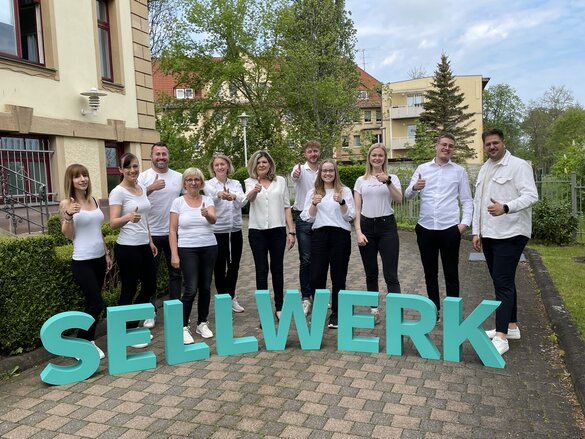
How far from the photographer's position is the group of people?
4484 millimetres

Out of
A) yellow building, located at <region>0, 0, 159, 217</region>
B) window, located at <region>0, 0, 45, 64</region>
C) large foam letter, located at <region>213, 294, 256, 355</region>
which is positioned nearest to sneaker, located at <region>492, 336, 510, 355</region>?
large foam letter, located at <region>213, 294, 256, 355</region>

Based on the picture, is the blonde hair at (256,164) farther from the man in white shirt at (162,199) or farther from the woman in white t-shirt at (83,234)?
the woman in white t-shirt at (83,234)

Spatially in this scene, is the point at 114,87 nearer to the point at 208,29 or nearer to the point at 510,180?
the point at 510,180

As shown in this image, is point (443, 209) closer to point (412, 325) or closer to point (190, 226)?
point (412, 325)

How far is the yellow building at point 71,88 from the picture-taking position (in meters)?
8.41

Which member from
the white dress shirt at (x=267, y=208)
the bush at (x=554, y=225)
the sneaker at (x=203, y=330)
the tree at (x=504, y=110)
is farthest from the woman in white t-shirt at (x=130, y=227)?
the tree at (x=504, y=110)

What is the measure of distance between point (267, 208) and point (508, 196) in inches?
96.3

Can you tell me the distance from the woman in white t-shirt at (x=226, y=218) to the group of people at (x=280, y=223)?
1cm

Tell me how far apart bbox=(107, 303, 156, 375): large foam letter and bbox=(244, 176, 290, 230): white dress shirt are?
1.60 metres

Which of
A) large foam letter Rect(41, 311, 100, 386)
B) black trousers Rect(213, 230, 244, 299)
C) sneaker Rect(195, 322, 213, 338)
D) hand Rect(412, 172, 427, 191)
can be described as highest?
hand Rect(412, 172, 427, 191)

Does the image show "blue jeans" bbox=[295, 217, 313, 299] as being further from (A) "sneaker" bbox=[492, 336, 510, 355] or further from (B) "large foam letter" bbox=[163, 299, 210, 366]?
(A) "sneaker" bbox=[492, 336, 510, 355]

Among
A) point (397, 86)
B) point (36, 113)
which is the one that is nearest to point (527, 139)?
point (397, 86)

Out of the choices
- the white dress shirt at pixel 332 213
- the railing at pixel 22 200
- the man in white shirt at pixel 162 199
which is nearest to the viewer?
the white dress shirt at pixel 332 213

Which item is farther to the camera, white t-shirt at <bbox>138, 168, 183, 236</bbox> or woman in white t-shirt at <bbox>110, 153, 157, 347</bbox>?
white t-shirt at <bbox>138, 168, 183, 236</bbox>
